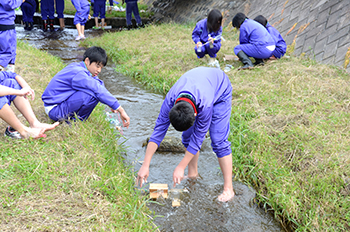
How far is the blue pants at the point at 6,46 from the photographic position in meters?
3.97

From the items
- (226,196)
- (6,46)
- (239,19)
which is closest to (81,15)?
(239,19)

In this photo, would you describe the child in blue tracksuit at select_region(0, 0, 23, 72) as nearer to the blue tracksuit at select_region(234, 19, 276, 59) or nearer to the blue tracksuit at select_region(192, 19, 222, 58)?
the blue tracksuit at select_region(192, 19, 222, 58)

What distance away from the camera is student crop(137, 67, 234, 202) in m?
2.23

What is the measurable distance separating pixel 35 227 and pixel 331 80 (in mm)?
4868

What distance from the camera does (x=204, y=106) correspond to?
239cm

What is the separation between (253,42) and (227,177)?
4.04 metres

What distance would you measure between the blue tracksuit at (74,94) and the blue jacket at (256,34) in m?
4.00

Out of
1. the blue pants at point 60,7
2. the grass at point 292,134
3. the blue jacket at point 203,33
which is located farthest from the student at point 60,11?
the blue jacket at point 203,33

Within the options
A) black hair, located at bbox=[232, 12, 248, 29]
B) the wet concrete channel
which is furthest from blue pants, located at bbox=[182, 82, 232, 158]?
black hair, located at bbox=[232, 12, 248, 29]

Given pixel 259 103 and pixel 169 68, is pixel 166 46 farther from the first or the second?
pixel 259 103

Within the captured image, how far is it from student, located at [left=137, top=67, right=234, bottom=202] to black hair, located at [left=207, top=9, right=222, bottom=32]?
324 centimetres

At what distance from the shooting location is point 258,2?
9.57m

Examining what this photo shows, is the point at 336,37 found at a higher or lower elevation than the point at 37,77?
higher

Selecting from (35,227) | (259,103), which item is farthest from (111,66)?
(35,227)
